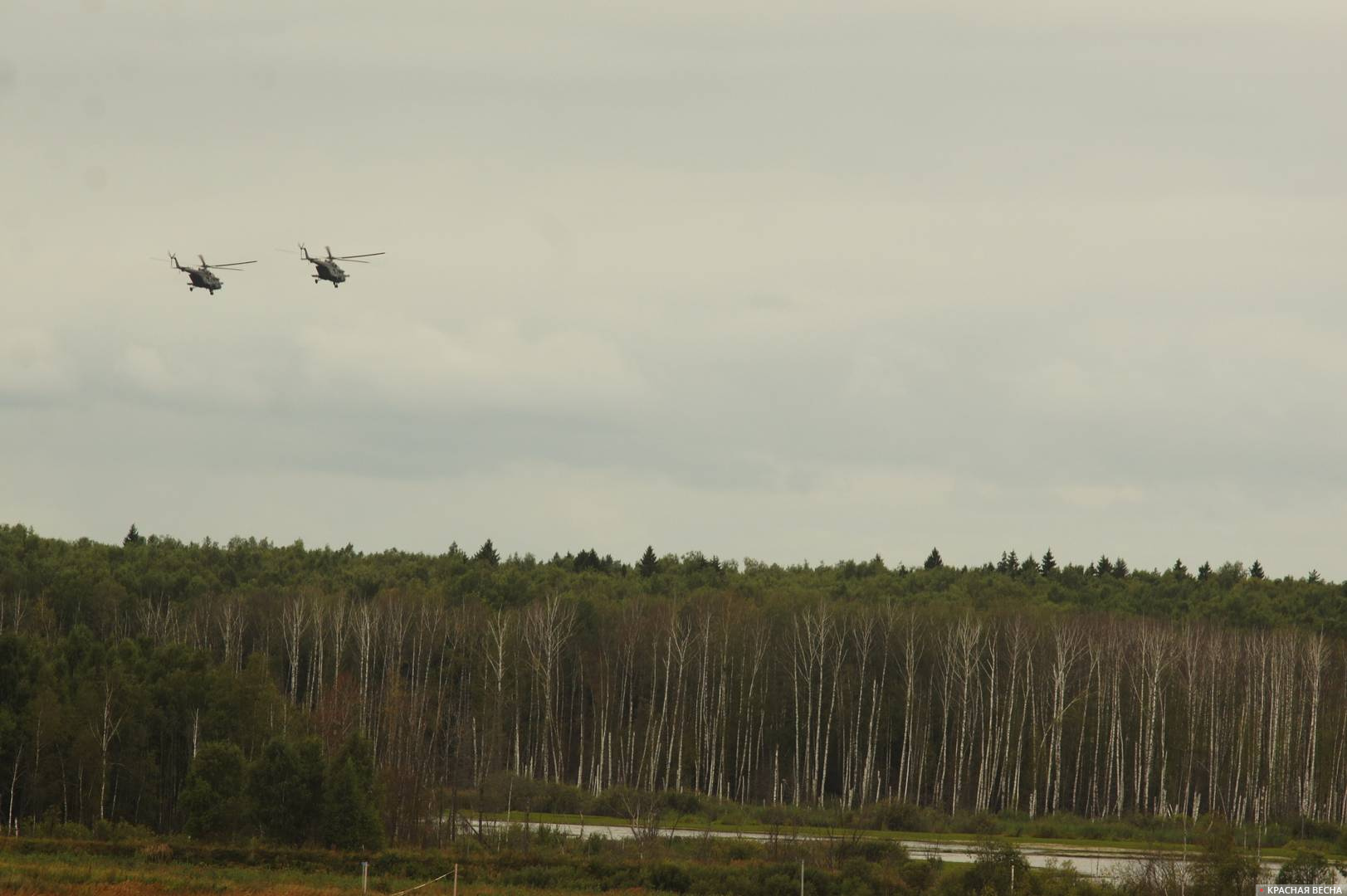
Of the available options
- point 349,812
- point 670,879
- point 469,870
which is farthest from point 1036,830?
point 469,870

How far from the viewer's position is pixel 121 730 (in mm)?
77938

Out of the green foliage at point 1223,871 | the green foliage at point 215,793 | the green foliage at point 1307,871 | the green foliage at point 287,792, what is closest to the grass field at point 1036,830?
the green foliage at point 215,793

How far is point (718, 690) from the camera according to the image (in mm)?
111312

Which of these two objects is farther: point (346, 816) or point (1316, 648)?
point (1316, 648)

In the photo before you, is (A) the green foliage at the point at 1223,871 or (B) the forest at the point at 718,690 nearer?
(A) the green foliage at the point at 1223,871

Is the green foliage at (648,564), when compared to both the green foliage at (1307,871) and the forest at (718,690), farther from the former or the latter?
the green foliage at (1307,871)

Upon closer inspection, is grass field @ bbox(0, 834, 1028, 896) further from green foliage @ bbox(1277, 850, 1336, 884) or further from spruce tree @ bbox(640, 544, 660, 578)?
spruce tree @ bbox(640, 544, 660, 578)

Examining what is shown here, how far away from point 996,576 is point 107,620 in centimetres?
7568

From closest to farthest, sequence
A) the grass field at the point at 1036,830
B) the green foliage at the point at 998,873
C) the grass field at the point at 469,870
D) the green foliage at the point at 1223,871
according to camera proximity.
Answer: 1. the grass field at the point at 469,870
2. the green foliage at the point at 1223,871
3. the green foliage at the point at 998,873
4. the grass field at the point at 1036,830

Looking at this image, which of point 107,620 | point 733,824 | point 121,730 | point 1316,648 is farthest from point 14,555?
point 1316,648

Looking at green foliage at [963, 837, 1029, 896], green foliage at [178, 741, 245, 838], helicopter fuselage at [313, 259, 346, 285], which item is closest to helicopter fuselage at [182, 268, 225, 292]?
helicopter fuselage at [313, 259, 346, 285]

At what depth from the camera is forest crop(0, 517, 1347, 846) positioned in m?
81.8

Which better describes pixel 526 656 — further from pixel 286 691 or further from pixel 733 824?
pixel 733 824

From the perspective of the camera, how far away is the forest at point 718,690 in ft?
268
